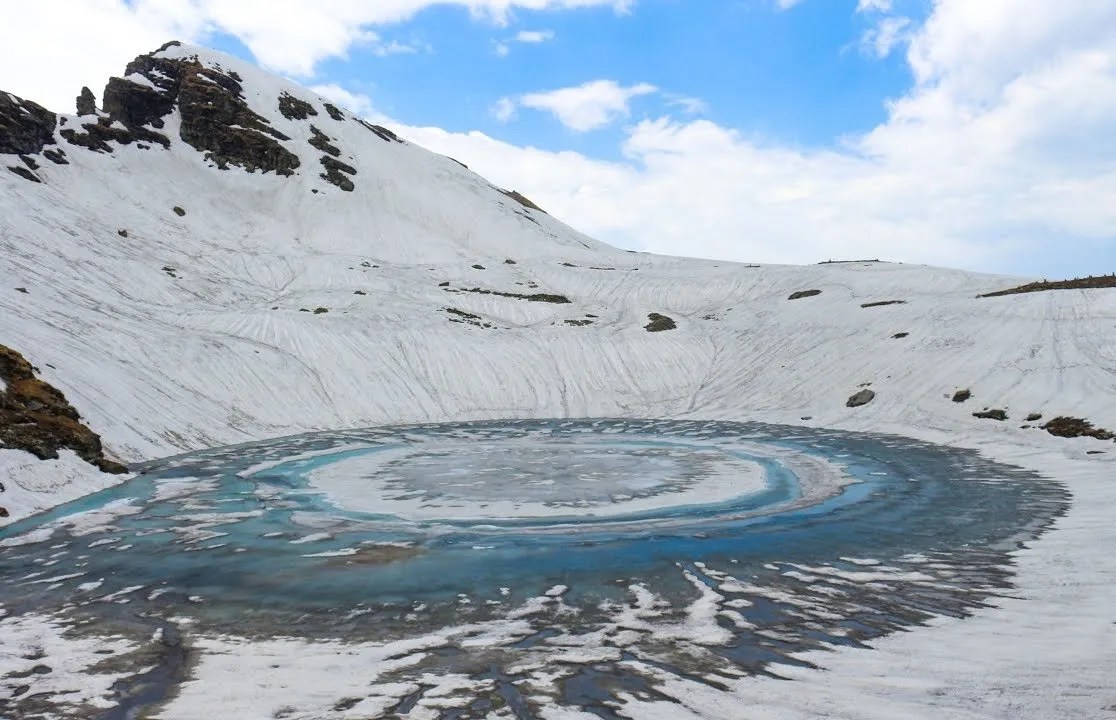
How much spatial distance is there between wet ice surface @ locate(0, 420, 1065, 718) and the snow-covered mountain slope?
9.71m

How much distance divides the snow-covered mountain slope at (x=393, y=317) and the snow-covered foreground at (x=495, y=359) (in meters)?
0.22

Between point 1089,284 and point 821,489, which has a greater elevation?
point 1089,284

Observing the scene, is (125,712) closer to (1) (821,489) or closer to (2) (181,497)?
(2) (181,497)

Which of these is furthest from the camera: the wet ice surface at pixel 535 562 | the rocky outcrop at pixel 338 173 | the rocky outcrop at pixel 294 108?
the rocky outcrop at pixel 294 108

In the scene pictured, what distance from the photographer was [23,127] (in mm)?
66688

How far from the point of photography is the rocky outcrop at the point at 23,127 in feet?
210

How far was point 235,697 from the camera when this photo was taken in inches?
283

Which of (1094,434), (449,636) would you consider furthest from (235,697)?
(1094,434)

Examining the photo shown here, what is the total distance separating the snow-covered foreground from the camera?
7.60m

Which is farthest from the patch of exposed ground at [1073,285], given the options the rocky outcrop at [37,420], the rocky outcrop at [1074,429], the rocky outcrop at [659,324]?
the rocky outcrop at [37,420]

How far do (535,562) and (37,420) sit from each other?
15.5 m

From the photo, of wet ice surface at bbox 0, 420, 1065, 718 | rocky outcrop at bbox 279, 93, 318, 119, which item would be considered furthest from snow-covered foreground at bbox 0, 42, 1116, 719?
rocky outcrop at bbox 279, 93, 318, 119

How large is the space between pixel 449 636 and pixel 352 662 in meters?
1.24

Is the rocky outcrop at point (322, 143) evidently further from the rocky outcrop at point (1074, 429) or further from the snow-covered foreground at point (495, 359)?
the rocky outcrop at point (1074, 429)
